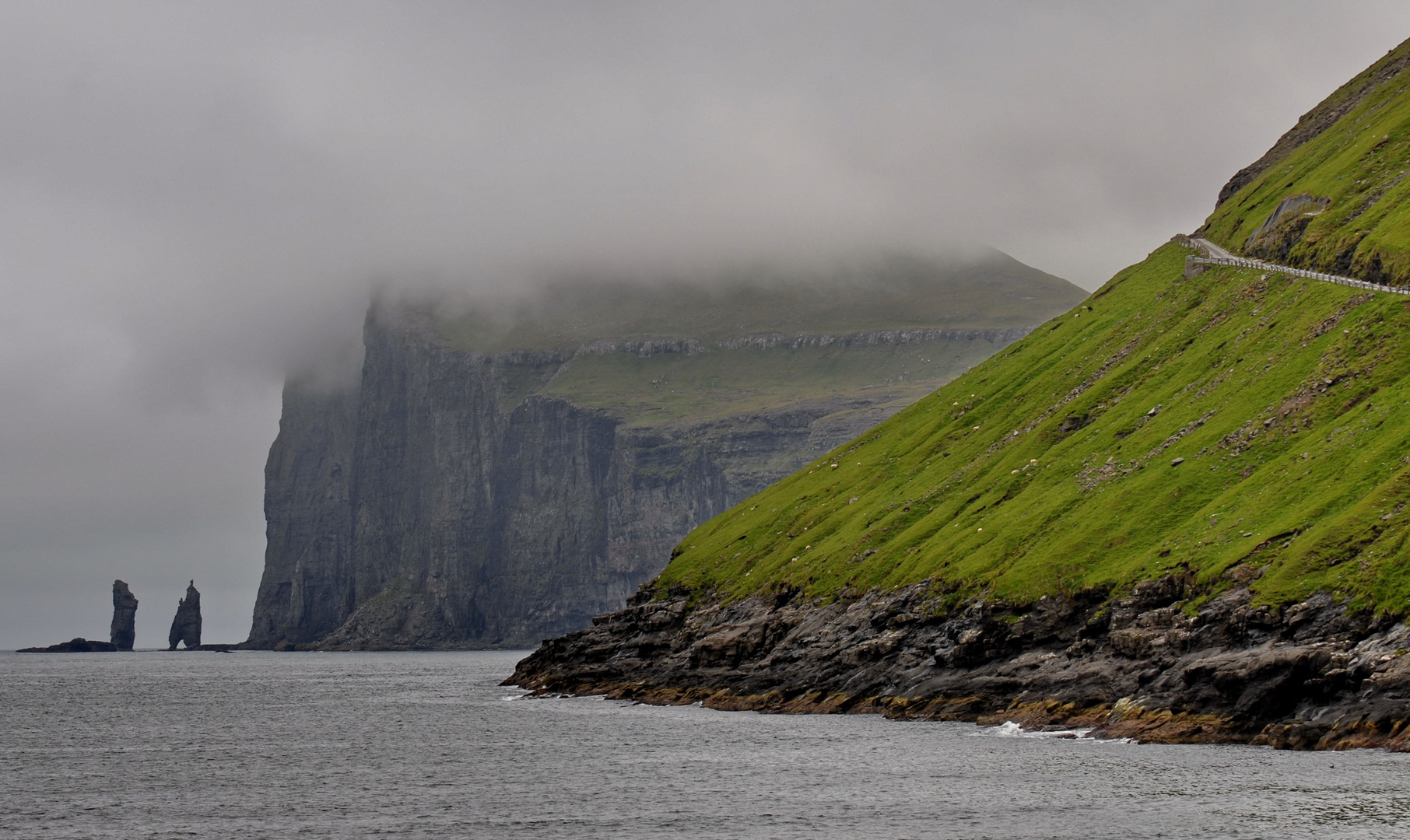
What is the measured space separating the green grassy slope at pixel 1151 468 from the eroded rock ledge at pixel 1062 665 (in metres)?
2.77

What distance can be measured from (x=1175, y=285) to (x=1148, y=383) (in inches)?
1329

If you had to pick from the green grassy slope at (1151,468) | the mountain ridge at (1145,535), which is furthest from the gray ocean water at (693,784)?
the green grassy slope at (1151,468)

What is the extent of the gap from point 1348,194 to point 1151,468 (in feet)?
187

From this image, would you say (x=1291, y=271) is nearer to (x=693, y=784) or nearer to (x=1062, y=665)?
(x=1062, y=665)

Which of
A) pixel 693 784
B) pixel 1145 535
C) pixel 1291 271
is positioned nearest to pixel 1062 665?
pixel 1145 535

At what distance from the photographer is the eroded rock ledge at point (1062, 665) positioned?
2847 inches

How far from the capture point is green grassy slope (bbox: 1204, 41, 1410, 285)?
426ft

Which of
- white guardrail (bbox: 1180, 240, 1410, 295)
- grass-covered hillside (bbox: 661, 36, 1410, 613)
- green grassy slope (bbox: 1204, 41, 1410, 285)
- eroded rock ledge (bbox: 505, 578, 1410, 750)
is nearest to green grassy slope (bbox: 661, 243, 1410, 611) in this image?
grass-covered hillside (bbox: 661, 36, 1410, 613)

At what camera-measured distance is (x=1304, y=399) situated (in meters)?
109

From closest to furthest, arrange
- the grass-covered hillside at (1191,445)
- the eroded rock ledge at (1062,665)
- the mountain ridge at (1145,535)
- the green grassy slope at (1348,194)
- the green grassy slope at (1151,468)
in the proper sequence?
the eroded rock ledge at (1062,665) → the mountain ridge at (1145,535) → the green grassy slope at (1151,468) → the grass-covered hillside at (1191,445) → the green grassy slope at (1348,194)

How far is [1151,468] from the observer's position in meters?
117

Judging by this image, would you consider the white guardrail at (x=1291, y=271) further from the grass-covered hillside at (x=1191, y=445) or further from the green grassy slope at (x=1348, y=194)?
the grass-covered hillside at (x=1191, y=445)

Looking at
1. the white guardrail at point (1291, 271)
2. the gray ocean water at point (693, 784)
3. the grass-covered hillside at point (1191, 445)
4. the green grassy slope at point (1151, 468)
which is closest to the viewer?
the gray ocean water at point (693, 784)

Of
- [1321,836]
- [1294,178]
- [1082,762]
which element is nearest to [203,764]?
[1082,762]
